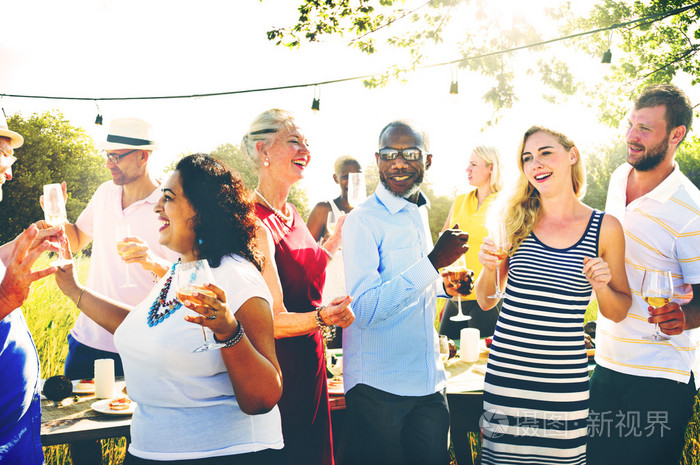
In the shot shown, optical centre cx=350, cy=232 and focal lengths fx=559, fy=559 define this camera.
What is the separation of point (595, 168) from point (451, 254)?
137ft

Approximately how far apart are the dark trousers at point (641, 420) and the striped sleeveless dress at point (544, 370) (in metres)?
0.42

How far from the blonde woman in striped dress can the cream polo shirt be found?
24cm

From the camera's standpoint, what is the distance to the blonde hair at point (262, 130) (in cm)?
291

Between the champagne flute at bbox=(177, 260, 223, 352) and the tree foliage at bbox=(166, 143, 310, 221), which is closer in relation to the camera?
the champagne flute at bbox=(177, 260, 223, 352)

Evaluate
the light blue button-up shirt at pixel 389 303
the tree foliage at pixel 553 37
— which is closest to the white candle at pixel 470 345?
the light blue button-up shirt at pixel 389 303

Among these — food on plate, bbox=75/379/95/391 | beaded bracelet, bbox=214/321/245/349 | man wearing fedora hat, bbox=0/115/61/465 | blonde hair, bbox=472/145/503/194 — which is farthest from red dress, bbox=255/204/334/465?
blonde hair, bbox=472/145/503/194

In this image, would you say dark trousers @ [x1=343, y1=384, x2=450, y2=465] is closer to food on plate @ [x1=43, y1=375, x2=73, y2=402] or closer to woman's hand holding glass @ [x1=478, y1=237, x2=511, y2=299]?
woman's hand holding glass @ [x1=478, y1=237, x2=511, y2=299]

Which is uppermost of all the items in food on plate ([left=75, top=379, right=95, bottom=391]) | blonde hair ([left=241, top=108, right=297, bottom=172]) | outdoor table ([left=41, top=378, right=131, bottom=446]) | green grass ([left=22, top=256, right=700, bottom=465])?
blonde hair ([left=241, top=108, right=297, bottom=172])

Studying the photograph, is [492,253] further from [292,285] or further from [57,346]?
[57,346]

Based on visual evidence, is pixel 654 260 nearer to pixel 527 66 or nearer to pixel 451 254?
pixel 451 254

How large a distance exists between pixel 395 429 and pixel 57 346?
569cm

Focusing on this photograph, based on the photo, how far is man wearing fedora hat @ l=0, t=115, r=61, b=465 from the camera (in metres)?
2.20

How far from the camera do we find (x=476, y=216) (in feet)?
16.4

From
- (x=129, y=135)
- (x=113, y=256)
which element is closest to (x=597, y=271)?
(x=113, y=256)
